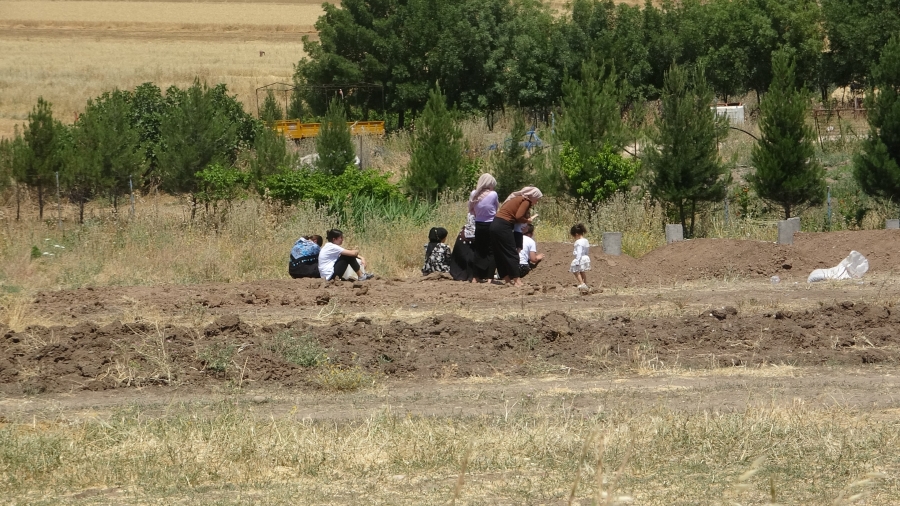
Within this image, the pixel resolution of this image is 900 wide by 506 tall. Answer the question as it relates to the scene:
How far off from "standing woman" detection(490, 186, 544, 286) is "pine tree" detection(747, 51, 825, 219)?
7.04m

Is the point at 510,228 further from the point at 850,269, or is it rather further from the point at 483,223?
the point at 850,269

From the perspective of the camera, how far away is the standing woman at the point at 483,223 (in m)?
12.7

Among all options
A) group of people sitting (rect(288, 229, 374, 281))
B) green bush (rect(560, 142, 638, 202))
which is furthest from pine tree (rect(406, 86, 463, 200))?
group of people sitting (rect(288, 229, 374, 281))

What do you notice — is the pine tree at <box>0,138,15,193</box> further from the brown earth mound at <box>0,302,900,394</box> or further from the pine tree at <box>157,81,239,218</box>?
the brown earth mound at <box>0,302,900,394</box>

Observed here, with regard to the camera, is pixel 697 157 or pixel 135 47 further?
pixel 135 47

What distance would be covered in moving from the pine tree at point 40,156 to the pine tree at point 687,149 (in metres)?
11.3

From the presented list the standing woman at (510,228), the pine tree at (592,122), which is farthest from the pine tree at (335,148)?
Result: the standing woman at (510,228)

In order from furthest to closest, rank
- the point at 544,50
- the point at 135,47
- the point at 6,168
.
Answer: the point at 135,47, the point at 544,50, the point at 6,168

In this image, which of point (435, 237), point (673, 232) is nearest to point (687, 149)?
point (673, 232)

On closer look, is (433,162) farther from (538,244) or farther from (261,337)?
A: (261,337)

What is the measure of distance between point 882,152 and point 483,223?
8328 millimetres

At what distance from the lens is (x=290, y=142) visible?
29.9 m

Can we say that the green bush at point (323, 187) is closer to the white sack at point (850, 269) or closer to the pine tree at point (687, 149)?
the pine tree at point (687, 149)

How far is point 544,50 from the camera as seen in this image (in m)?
39.8
